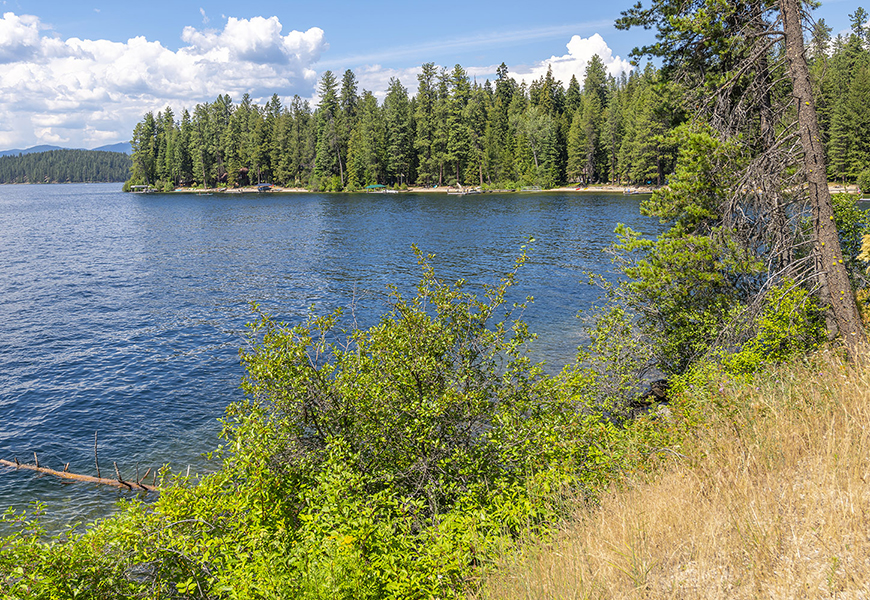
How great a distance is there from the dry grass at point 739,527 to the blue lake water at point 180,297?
12.6 metres

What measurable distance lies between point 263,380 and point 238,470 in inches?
57.1

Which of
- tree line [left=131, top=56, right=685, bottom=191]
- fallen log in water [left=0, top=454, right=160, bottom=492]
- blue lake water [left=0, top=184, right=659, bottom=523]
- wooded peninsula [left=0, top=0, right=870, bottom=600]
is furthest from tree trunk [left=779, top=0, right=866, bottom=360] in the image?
tree line [left=131, top=56, right=685, bottom=191]

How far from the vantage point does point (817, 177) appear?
34.0 feet

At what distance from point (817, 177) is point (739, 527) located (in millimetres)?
8237

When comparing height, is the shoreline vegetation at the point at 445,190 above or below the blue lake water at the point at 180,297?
above

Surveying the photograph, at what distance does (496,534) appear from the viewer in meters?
7.09

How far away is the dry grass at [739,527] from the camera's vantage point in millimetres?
4797

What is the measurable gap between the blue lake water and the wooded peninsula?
397 centimetres

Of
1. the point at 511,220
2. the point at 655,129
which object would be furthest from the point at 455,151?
the point at 511,220

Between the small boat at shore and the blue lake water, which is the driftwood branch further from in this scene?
the small boat at shore

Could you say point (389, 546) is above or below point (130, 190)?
below

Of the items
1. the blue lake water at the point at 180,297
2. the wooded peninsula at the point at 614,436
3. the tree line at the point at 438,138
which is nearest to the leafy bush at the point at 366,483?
the wooded peninsula at the point at 614,436

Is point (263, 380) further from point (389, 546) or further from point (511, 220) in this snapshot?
point (511, 220)

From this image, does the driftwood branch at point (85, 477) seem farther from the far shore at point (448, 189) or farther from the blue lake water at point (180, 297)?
the far shore at point (448, 189)
